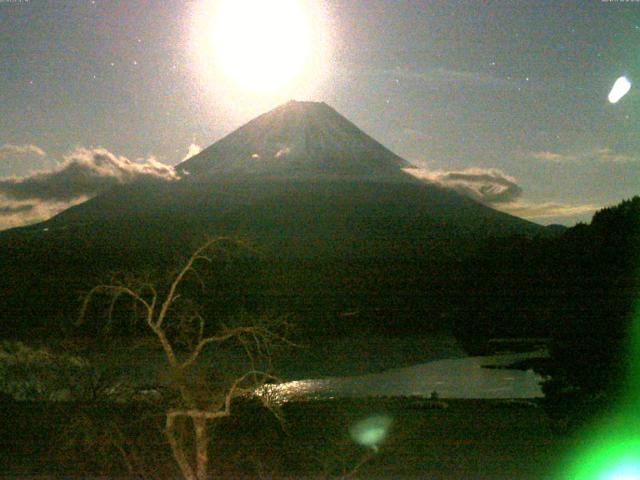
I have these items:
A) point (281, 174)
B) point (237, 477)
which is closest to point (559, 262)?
point (237, 477)

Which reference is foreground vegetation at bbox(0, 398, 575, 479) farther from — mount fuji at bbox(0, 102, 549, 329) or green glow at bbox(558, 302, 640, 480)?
mount fuji at bbox(0, 102, 549, 329)

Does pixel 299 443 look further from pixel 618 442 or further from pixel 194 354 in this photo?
pixel 618 442

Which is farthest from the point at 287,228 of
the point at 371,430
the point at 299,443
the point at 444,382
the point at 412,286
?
the point at 299,443

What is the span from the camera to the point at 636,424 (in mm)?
6809

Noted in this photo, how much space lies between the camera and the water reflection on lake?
9898 mm

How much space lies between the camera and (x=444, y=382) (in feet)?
39.3

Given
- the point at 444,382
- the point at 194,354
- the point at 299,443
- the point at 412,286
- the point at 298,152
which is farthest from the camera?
the point at 298,152

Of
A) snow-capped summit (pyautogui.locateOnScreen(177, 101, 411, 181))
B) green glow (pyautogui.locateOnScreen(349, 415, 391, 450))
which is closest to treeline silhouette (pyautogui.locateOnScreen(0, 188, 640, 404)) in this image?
green glow (pyautogui.locateOnScreen(349, 415, 391, 450))

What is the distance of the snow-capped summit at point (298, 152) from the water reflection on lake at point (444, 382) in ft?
117

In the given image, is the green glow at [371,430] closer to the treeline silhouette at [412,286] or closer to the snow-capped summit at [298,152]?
the treeline silhouette at [412,286]

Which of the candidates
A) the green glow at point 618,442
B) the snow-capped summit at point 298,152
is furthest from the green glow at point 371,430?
the snow-capped summit at point 298,152

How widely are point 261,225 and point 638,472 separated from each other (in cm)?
2826

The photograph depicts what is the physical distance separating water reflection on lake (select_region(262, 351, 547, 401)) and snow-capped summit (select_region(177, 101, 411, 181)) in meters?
35.5

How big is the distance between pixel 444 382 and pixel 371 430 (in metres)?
6.52
